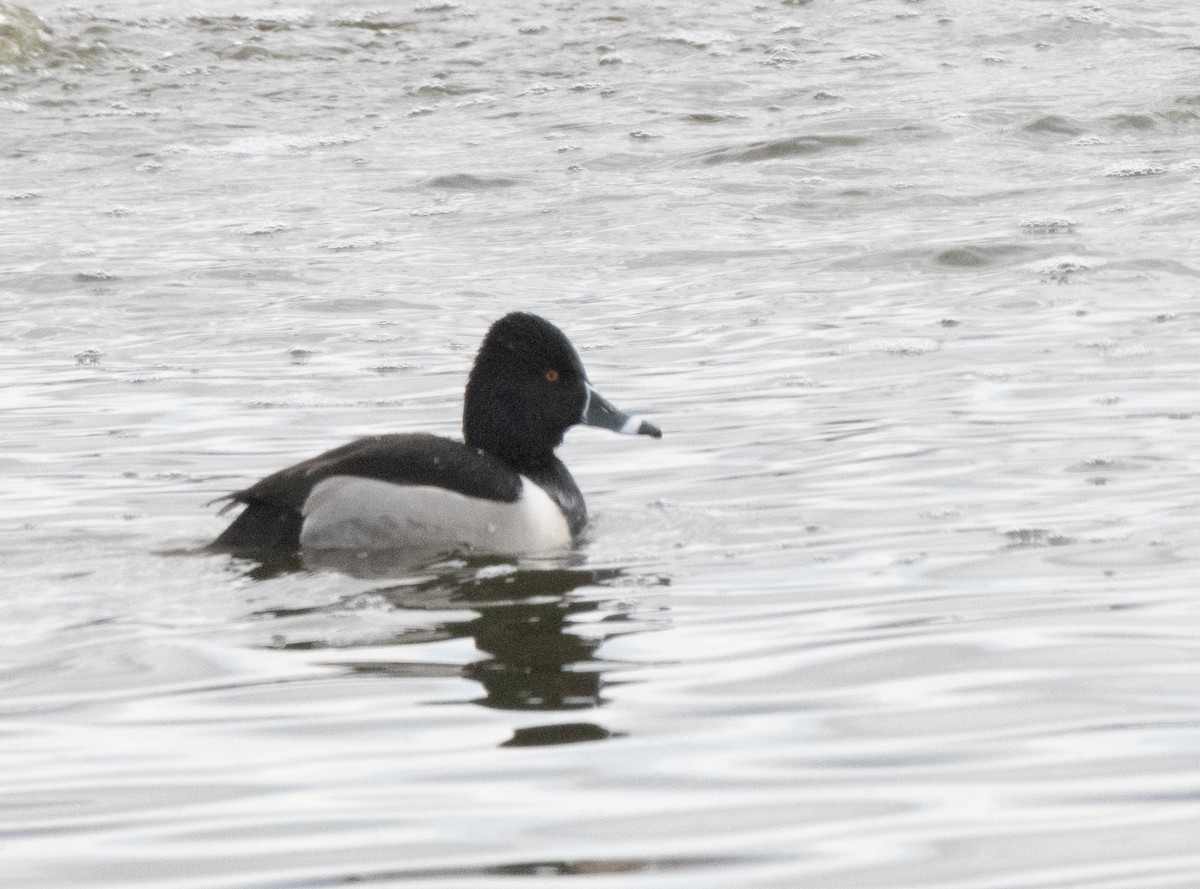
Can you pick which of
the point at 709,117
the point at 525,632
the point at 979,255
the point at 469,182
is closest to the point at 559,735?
the point at 525,632

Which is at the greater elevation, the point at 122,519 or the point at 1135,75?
the point at 1135,75

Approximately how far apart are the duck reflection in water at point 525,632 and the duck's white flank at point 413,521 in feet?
0.50

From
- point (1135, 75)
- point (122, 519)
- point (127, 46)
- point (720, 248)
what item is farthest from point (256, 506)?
point (127, 46)

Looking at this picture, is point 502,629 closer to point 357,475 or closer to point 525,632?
point 525,632

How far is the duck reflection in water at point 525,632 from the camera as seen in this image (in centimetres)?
498

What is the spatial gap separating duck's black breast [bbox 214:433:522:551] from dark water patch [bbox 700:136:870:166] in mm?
9535

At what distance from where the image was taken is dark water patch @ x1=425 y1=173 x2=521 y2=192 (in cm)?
1543

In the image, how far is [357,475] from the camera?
22.6 ft

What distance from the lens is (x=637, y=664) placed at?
5.27 meters

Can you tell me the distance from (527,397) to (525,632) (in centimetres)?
180

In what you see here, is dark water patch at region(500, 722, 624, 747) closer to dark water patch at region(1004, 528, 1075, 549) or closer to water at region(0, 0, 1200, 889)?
water at region(0, 0, 1200, 889)

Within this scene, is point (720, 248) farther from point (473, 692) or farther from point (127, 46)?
point (127, 46)

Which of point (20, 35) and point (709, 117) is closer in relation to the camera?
point (709, 117)

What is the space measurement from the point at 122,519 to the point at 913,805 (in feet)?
12.9
